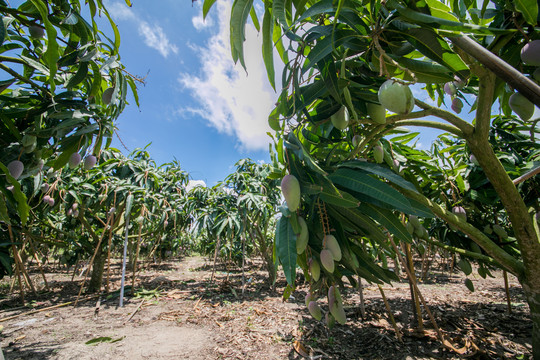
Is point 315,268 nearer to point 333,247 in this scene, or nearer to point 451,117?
point 333,247

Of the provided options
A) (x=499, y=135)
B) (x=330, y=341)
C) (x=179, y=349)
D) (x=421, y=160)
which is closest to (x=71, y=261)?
(x=179, y=349)

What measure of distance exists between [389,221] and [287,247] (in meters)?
Result: 0.36

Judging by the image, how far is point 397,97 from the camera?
1.99 ft

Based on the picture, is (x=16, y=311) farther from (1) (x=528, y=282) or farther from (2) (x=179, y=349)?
(1) (x=528, y=282)

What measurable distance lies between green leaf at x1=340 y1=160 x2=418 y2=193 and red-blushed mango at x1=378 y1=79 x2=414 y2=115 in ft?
0.66

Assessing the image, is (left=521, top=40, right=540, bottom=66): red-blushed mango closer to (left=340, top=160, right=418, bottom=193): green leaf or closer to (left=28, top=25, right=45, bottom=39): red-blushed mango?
(left=340, top=160, right=418, bottom=193): green leaf

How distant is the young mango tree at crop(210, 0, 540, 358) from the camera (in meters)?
0.61

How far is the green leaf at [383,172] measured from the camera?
2.43ft

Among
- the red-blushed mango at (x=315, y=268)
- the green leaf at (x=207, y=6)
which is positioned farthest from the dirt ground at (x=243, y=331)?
the green leaf at (x=207, y=6)

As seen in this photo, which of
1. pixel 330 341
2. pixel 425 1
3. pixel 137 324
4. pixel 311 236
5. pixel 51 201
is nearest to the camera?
pixel 425 1

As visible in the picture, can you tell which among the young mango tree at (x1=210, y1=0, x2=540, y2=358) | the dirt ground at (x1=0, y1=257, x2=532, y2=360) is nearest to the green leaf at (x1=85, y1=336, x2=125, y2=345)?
the dirt ground at (x1=0, y1=257, x2=532, y2=360)

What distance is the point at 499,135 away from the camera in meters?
2.12

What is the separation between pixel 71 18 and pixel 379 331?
10.6 ft

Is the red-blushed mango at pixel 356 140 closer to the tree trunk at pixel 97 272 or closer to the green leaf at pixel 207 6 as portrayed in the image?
the green leaf at pixel 207 6
